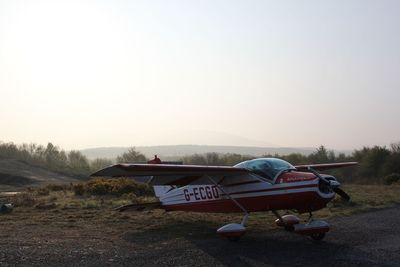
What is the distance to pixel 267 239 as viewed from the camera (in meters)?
10.8

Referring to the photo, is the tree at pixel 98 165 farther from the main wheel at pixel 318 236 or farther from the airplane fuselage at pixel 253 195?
the main wheel at pixel 318 236

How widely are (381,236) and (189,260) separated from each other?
5194 millimetres

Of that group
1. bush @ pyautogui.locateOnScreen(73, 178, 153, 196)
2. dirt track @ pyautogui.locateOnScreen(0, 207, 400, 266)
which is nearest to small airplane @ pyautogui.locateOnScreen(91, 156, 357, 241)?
dirt track @ pyautogui.locateOnScreen(0, 207, 400, 266)

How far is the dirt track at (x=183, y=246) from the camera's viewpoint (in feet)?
27.4

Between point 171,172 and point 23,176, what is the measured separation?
1483 inches

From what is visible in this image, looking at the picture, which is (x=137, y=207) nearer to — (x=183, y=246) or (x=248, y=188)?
(x=248, y=188)

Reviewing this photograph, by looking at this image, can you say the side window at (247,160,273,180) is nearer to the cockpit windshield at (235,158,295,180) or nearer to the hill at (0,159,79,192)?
the cockpit windshield at (235,158,295,180)

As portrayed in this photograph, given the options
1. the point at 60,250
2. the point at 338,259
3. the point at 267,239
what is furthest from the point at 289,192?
the point at 60,250

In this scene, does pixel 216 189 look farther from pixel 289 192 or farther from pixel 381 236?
pixel 381 236

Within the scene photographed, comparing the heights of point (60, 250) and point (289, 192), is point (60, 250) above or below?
below

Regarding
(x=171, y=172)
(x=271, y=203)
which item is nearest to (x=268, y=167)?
(x=271, y=203)

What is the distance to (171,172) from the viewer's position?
1072cm

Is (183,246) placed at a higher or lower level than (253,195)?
lower

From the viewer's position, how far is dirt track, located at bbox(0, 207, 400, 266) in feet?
27.4
